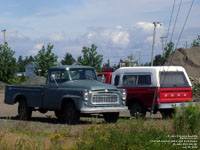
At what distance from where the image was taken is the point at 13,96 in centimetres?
1814

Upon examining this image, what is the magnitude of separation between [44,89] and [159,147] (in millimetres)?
9264

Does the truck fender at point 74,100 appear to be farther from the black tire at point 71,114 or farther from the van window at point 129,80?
the van window at point 129,80

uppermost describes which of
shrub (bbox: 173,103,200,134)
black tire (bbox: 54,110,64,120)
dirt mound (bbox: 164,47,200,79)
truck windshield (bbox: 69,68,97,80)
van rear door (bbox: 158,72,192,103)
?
dirt mound (bbox: 164,47,200,79)

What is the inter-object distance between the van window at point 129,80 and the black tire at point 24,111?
156 inches

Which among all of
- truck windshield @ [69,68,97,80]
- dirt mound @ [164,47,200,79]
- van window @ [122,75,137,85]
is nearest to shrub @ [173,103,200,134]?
truck windshield @ [69,68,97,80]

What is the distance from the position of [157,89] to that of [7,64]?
4187cm

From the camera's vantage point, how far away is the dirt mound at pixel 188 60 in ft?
107

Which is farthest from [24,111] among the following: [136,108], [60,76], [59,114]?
[136,108]

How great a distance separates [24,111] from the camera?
17.7m

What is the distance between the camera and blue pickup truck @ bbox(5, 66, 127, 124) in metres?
15.4

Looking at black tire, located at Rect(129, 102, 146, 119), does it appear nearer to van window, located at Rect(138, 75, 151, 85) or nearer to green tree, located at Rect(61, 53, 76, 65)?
van window, located at Rect(138, 75, 151, 85)

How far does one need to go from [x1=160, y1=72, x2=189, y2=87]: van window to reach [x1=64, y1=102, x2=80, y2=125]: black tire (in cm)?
386

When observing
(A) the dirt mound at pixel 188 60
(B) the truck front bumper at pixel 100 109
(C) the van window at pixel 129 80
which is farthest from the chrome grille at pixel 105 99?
(A) the dirt mound at pixel 188 60

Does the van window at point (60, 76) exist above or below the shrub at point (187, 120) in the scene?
above
